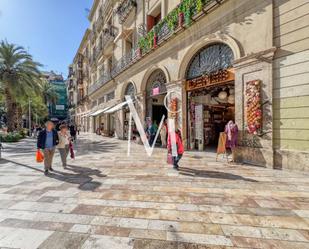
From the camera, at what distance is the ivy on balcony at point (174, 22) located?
9570 mm

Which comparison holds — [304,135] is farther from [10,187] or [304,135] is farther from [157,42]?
[157,42]

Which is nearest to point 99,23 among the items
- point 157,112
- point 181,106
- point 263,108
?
point 157,112

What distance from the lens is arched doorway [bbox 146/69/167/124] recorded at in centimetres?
1380

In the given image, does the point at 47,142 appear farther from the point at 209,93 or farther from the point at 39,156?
the point at 209,93

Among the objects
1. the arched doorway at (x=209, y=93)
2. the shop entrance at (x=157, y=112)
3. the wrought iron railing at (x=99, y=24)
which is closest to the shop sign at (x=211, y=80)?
the arched doorway at (x=209, y=93)

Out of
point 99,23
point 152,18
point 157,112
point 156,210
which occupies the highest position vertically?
point 99,23

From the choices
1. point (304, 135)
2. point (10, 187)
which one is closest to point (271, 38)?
point (304, 135)

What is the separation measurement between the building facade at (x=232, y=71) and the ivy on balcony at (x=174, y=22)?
0.04 m

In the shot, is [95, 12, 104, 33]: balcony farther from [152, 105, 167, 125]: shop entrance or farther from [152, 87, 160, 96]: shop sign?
[152, 105, 167, 125]: shop entrance

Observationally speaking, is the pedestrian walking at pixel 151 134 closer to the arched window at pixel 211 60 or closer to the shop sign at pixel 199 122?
the shop sign at pixel 199 122

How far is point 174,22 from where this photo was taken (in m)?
11.0

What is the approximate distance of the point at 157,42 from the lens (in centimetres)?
1255

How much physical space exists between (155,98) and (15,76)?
13.9 metres

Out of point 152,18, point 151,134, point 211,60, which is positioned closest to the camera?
point 211,60
